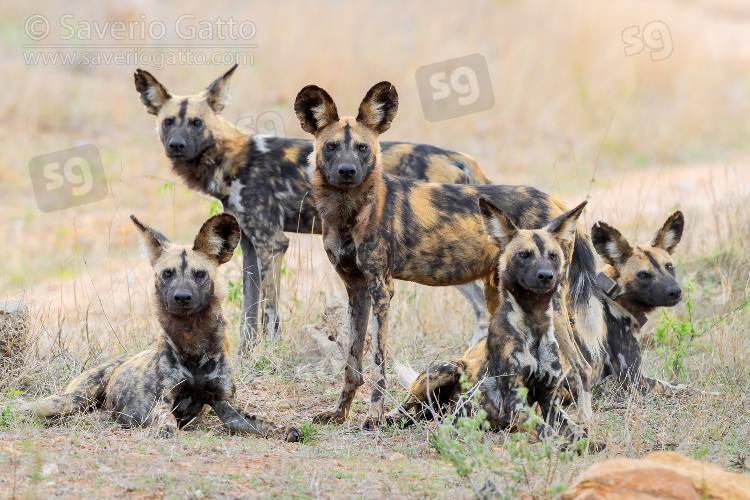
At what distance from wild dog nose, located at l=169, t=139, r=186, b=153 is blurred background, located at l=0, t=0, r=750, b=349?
4.64m

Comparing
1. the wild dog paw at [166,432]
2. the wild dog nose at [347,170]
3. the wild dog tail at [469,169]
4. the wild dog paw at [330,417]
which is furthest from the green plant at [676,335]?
the wild dog paw at [166,432]

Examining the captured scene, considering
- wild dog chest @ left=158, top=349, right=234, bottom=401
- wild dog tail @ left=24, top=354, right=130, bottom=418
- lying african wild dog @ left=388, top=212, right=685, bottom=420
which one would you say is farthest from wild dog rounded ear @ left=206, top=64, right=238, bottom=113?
lying african wild dog @ left=388, top=212, right=685, bottom=420

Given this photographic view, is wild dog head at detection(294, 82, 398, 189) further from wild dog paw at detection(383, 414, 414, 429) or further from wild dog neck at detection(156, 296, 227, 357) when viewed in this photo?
wild dog paw at detection(383, 414, 414, 429)

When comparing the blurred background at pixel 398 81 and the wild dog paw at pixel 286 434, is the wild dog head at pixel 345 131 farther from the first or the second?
the blurred background at pixel 398 81

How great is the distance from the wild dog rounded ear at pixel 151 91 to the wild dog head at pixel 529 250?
3270 millimetres

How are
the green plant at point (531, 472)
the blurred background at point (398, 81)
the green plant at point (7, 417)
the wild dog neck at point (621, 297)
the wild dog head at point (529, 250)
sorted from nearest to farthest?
the green plant at point (531, 472) → the wild dog head at point (529, 250) → the green plant at point (7, 417) → the wild dog neck at point (621, 297) → the blurred background at point (398, 81)

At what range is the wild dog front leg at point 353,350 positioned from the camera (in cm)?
533

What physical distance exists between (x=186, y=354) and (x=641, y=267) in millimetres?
2872

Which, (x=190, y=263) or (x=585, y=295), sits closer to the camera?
(x=190, y=263)

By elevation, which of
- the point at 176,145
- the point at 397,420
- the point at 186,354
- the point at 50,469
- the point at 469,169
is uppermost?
the point at 176,145

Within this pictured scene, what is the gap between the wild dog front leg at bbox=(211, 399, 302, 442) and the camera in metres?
4.83

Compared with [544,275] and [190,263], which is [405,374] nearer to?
[544,275]

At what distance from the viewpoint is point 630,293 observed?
6098mm

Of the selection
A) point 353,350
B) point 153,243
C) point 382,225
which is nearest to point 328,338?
point 353,350
